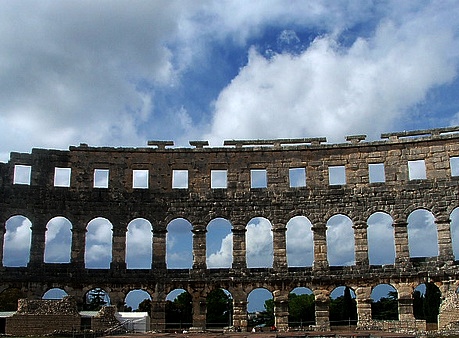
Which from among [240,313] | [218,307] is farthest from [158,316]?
[218,307]

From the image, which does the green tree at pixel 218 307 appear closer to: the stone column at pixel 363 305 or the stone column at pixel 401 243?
the stone column at pixel 363 305

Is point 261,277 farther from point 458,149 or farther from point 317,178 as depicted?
point 458,149

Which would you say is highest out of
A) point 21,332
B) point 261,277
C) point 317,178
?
point 317,178

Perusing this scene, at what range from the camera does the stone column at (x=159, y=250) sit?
3603cm

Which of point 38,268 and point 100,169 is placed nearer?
point 38,268

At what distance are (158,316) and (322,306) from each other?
356 inches

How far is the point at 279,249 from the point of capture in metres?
35.9

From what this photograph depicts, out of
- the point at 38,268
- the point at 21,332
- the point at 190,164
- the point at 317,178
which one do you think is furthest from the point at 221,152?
the point at 21,332

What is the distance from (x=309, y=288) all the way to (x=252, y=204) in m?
5.73

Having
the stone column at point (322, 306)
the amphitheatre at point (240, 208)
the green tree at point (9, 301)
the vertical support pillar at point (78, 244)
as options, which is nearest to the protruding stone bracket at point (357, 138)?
the amphitheatre at point (240, 208)

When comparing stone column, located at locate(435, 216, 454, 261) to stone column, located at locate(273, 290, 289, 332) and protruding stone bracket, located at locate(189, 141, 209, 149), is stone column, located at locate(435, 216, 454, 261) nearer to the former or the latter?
stone column, located at locate(273, 290, 289, 332)

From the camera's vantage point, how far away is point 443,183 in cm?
3547

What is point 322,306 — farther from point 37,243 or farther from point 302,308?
point 302,308

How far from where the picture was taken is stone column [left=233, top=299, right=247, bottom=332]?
34531 millimetres
